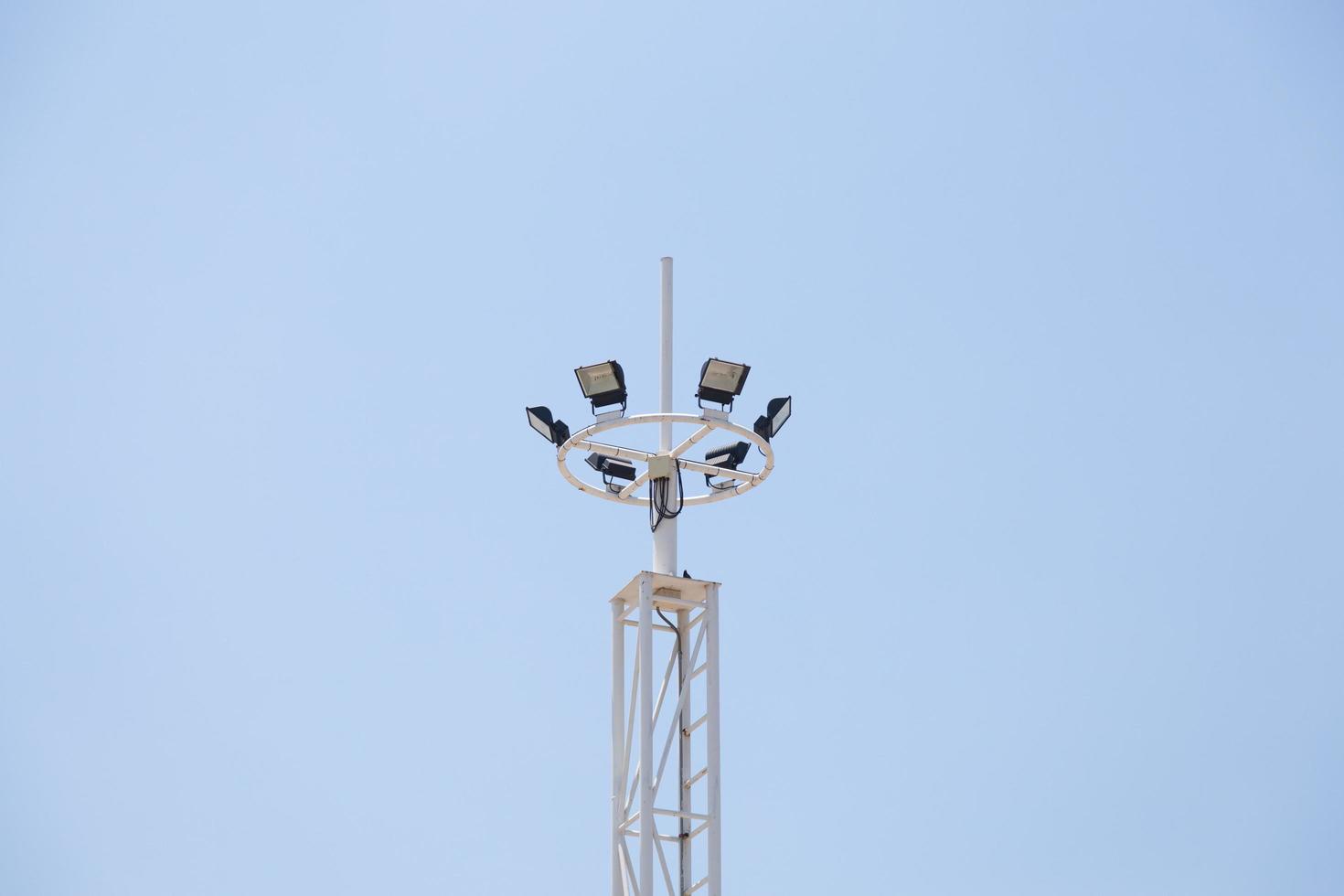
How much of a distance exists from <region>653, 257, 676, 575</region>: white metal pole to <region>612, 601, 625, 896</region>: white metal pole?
874 mm

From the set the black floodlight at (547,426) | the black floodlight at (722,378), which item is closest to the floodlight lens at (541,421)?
the black floodlight at (547,426)

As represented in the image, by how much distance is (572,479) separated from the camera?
30.7 metres

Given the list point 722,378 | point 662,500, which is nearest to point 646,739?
point 662,500

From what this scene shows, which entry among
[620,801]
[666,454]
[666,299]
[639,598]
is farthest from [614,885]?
[666,299]

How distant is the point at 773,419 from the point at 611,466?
8.55 ft

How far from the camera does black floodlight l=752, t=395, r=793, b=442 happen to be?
98.6ft

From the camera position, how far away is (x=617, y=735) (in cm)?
3031

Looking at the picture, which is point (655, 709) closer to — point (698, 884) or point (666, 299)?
point (698, 884)

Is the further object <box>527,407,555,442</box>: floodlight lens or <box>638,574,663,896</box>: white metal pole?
<box>527,407,555,442</box>: floodlight lens

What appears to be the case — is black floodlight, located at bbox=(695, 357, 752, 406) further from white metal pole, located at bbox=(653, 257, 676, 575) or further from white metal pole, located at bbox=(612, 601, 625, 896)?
white metal pole, located at bbox=(612, 601, 625, 896)

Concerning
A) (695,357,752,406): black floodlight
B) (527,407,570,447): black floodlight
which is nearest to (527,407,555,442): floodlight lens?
(527,407,570,447): black floodlight

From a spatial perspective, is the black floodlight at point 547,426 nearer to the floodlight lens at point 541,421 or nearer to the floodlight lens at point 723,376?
the floodlight lens at point 541,421

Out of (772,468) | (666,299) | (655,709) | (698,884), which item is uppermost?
(666,299)

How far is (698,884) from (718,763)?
1.65 m
